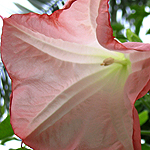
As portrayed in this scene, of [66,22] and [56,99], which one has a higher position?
[66,22]

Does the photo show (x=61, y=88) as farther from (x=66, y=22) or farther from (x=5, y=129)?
(x=5, y=129)

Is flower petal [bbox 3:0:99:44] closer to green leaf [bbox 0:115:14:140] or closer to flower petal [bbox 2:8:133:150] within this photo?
flower petal [bbox 2:8:133:150]

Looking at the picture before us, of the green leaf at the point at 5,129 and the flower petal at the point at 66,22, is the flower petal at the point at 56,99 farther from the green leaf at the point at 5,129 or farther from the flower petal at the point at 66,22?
the green leaf at the point at 5,129

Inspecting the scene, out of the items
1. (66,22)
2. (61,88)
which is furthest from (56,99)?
(66,22)

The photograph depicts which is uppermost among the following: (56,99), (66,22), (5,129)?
(66,22)

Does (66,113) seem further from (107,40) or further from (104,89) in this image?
(107,40)

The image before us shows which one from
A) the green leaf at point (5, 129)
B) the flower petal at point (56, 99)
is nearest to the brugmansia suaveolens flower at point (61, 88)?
the flower petal at point (56, 99)

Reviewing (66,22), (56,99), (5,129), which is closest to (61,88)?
(56,99)

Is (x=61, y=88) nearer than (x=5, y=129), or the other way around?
(x=61, y=88)

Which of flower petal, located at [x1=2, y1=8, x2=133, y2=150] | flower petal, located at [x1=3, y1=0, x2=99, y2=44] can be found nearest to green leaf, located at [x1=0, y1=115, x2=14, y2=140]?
flower petal, located at [x1=2, y1=8, x2=133, y2=150]

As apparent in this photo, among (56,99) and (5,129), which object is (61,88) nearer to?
(56,99)

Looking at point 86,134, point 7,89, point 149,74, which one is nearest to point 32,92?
point 86,134
